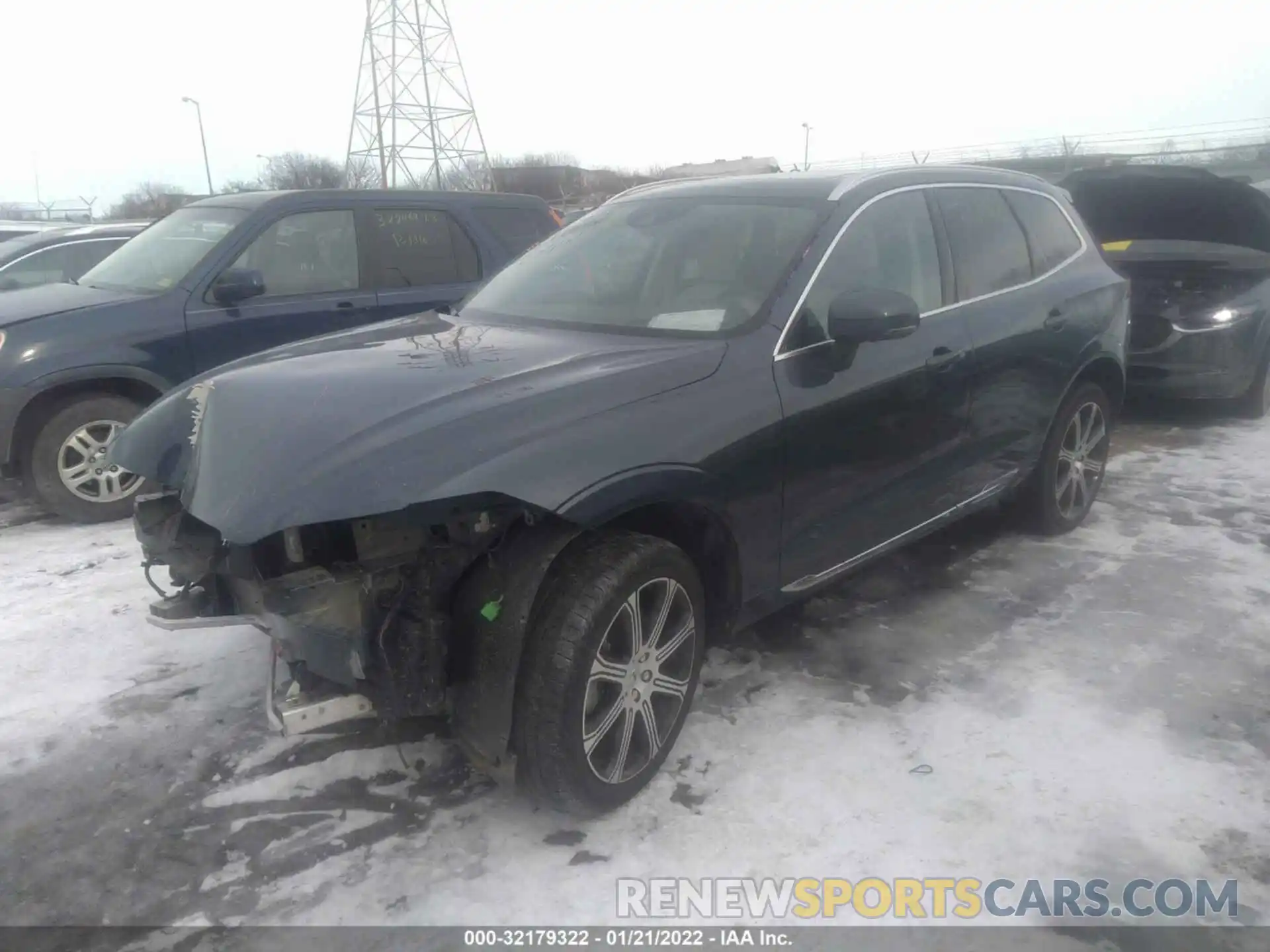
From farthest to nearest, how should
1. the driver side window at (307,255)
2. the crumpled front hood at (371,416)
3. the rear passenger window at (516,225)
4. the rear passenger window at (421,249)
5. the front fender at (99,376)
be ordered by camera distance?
the rear passenger window at (516,225)
the rear passenger window at (421,249)
the driver side window at (307,255)
the front fender at (99,376)
the crumpled front hood at (371,416)

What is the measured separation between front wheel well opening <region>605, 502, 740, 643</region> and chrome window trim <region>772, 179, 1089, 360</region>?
621 mm

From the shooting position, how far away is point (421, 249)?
6488 millimetres

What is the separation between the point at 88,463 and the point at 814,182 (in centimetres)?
421

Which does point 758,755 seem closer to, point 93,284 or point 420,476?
point 420,476

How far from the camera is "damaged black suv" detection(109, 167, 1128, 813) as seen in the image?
2.53 metres

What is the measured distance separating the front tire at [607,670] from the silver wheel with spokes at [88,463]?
146 inches

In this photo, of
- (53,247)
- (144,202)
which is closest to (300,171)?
(144,202)

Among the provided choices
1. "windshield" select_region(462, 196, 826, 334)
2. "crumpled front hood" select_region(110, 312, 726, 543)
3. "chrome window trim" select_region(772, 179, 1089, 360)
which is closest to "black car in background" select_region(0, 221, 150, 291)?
"windshield" select_region(462, 196, 826, 334)

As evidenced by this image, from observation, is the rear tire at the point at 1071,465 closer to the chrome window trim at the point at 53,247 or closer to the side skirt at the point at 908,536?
the side skirt at the point at 908,536

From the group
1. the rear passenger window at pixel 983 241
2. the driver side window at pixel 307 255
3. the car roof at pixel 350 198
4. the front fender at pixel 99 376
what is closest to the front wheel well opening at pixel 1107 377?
the rear passenger window at pixel 983 241

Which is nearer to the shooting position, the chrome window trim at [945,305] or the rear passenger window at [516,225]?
the chrome window trim at [945,305]

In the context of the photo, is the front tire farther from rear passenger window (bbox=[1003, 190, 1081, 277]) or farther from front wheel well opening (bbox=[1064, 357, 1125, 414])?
front wheel well opening (bbox=[1064, 357, 1125, 414])

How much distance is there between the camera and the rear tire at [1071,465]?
4832 millimetres

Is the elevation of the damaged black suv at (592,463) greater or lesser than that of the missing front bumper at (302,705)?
greater
